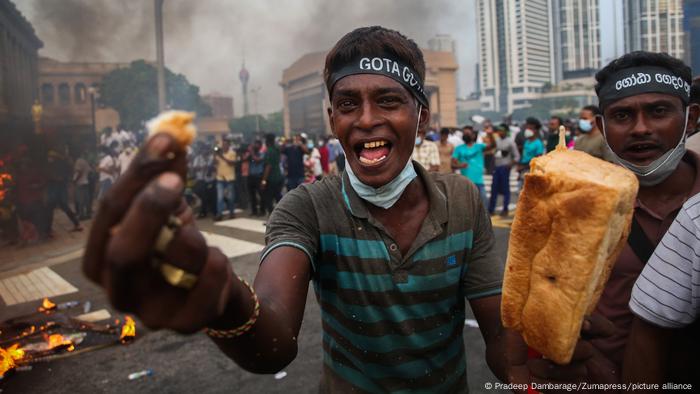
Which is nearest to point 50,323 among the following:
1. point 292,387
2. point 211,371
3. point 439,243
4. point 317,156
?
point 211,371

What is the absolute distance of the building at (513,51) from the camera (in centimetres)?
8581

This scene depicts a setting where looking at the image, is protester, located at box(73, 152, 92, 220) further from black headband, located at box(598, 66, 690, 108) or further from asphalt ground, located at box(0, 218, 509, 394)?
black headband, located at box(598, 66, 690, 108)

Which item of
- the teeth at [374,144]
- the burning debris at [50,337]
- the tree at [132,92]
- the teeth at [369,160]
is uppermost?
the tree at [132,92]

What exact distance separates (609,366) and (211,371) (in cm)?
336

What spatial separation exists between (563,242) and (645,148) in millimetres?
1286

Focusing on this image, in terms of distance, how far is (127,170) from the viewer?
0.76m

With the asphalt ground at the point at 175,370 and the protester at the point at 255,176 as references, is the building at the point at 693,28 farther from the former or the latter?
the asphalt ground at the point at 175,370

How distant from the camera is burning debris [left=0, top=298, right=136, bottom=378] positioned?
179 inches

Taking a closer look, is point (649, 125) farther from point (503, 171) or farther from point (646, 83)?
point (503, 171)

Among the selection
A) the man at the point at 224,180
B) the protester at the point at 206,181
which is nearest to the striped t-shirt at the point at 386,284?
the man at the point at 224,180

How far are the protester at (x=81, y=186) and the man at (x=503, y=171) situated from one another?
9.79m

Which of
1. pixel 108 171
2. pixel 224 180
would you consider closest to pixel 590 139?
pixel 224 180

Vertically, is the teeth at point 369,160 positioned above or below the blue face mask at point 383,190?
above

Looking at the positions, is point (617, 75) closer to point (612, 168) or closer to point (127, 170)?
point (612, 168)
